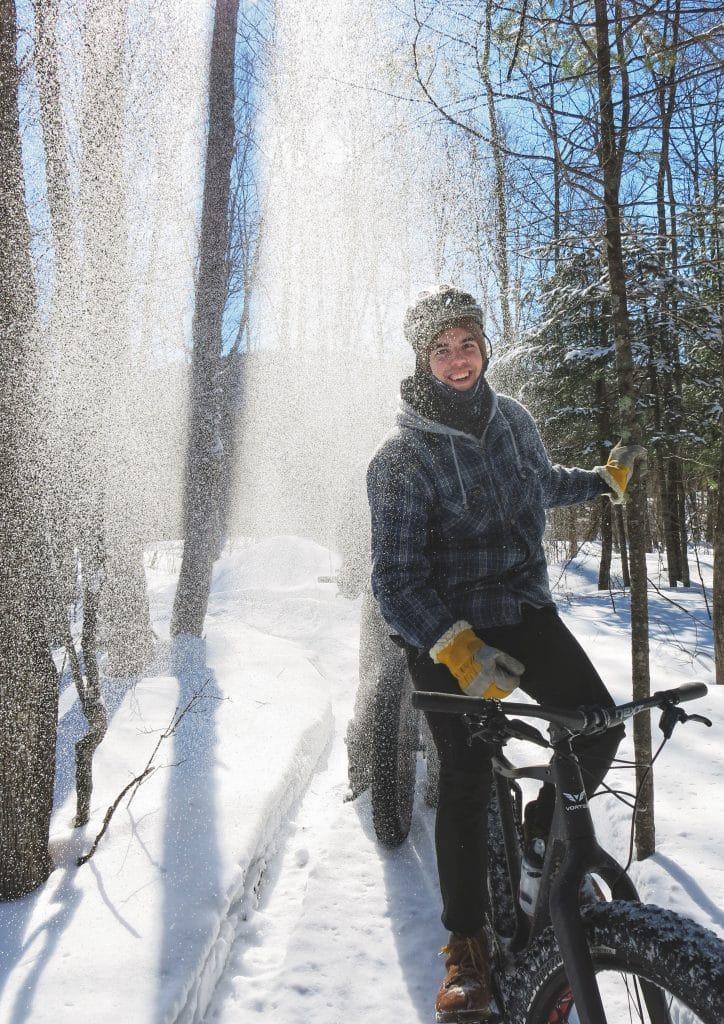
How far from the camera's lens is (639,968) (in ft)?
3.99

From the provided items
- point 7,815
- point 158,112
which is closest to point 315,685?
point 7,815

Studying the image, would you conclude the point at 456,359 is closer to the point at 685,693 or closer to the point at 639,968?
the point at 685,693

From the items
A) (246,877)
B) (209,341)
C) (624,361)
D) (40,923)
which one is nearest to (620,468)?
(624,361)

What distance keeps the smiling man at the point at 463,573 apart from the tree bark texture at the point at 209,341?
15.5ft

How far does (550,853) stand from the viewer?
1544 mm

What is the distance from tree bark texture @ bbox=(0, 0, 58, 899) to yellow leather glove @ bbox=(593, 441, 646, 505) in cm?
219

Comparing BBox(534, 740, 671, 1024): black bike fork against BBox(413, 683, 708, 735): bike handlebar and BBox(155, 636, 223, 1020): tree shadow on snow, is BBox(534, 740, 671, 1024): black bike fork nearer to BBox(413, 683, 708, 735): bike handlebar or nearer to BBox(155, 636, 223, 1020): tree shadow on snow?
BBox(413, 683, 708, 735): bike handlebar

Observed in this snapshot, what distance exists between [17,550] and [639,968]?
7.57 ft

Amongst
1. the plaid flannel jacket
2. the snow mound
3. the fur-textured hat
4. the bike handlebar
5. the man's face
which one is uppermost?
the fur-textured hat

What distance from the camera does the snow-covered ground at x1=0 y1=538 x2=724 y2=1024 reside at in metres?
1.94

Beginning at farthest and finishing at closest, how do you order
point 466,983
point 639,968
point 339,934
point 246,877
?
point 246,877 < point 339,934 < point 466,983 < point 639,968

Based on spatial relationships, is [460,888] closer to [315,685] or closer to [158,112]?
[315,685]

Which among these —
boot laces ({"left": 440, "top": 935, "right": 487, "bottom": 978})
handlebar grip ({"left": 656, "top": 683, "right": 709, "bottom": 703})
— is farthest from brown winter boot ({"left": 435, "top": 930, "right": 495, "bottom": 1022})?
handlebar grip ({"left": 656, "top": 683, "right": 709, "bottom": 703})

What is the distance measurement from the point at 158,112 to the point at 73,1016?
7096 mm
